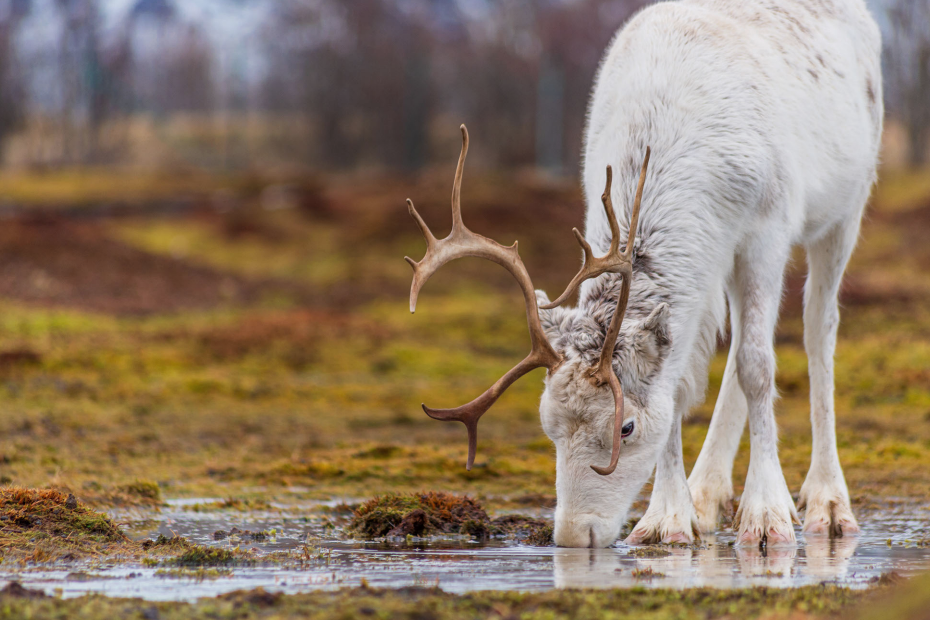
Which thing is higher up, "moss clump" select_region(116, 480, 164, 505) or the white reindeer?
the white reindeer

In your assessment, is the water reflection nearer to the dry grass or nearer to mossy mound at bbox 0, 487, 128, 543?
the dry grass

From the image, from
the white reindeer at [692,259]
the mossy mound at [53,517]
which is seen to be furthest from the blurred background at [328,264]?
the white reindeer at [692,259]

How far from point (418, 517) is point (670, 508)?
1.41 metres

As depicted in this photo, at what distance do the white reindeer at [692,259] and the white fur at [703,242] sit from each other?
1 cm

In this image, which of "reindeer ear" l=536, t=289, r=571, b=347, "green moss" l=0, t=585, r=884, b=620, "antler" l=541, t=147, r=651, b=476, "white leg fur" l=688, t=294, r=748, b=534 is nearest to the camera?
"green moss" l=0, t=585, r=884, b=620

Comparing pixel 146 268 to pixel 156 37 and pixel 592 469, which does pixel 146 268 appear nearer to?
pixel 592 469

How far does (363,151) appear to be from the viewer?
60906 millimetres

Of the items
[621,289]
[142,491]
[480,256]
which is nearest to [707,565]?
[621,289]

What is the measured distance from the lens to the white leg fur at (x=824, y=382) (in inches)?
265

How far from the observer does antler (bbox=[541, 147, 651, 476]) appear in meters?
5.45

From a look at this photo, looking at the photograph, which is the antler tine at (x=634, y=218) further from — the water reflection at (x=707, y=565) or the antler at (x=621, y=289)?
the water reflection at (x=707, y=565)

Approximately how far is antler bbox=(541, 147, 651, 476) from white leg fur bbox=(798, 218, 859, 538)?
1.83 m

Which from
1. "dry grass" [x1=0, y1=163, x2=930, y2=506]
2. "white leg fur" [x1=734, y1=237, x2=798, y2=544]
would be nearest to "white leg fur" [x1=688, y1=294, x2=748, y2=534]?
"white leg fur" [x1=734, y1=237, x2=798, y2=544]

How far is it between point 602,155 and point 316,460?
370 centimetres
